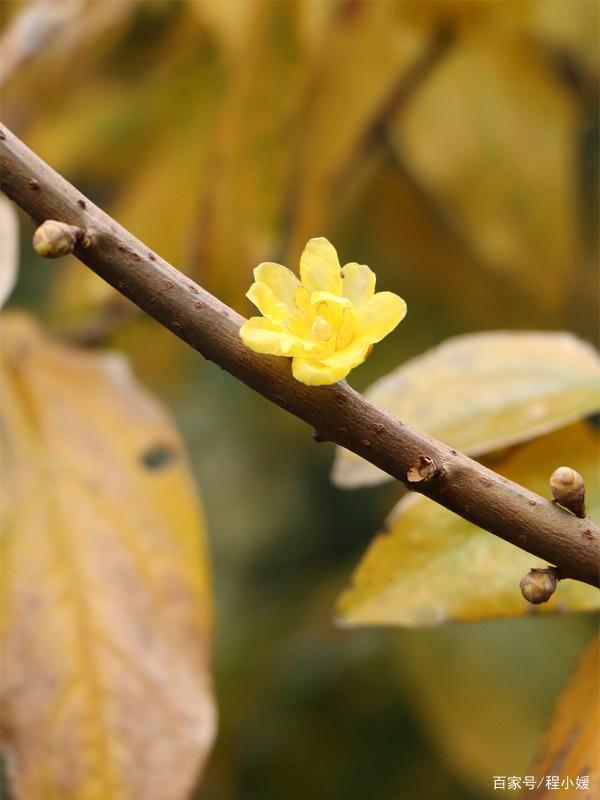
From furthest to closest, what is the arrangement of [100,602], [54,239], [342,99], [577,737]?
[342,99], [100,602], [577,737], [54,239]

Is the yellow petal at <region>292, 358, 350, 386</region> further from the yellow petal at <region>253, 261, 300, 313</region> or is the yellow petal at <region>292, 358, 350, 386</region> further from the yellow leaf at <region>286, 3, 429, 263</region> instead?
the yellow leaf at <region>286, 3, 429, 263</region>

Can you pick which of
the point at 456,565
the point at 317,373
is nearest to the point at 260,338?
the point at 317,373

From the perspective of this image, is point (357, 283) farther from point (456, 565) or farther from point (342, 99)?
point (342, 99)

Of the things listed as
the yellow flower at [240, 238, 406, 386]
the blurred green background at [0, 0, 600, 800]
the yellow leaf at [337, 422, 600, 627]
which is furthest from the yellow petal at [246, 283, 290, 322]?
the blurred green background at [0, 0, 600, 800]

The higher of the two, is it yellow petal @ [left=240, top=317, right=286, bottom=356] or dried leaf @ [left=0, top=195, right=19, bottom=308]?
yellow petal @ [left=240, top=317, right=286, bottom=356]

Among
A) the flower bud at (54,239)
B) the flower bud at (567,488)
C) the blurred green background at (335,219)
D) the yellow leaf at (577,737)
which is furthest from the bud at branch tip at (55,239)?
the blurred green background at (335,219)

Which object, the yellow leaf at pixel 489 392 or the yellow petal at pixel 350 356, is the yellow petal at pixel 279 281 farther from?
the yellow leaf at pixel 489 392

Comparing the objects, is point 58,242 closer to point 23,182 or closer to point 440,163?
point 23,182
